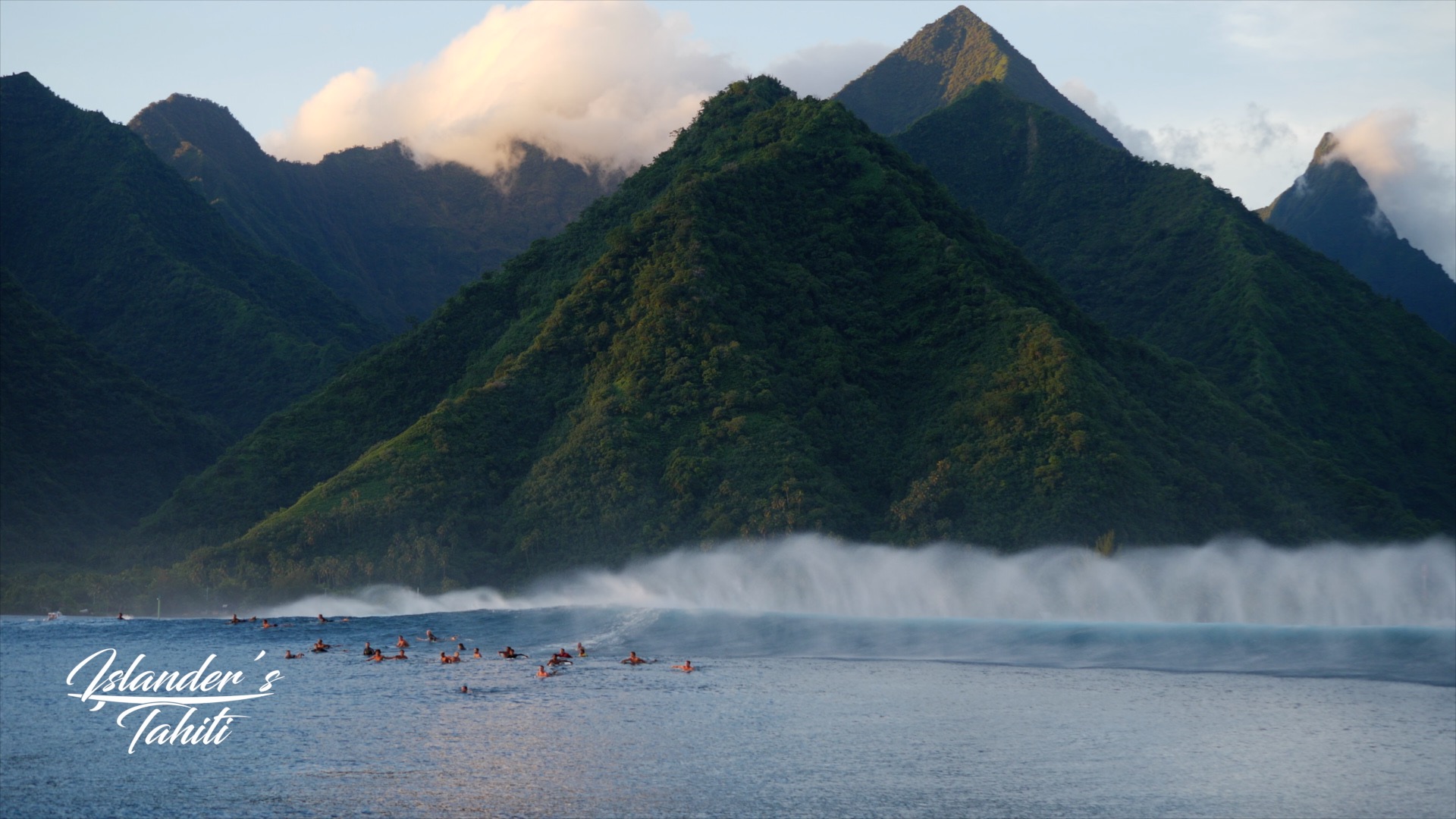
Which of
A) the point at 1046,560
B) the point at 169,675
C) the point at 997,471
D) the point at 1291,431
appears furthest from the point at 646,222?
the point at 169,675

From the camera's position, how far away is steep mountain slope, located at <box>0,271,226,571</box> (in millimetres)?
140750

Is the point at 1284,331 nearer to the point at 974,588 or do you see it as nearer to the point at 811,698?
the point at 974,588

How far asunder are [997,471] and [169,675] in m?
68.9

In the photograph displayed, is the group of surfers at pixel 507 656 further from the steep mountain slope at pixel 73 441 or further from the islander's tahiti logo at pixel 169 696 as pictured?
the steep mountain slope at pixel 73 441

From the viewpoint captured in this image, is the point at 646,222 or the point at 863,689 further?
the point at 646,222

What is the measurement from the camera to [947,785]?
166ft

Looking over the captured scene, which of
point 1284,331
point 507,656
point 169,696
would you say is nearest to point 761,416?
point 507,656

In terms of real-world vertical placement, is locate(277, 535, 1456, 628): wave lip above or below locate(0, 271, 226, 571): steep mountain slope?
below

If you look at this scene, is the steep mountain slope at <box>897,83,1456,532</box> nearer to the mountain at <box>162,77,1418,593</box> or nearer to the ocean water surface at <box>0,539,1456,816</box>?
the mountain at <box>162,77,1418,593</box>

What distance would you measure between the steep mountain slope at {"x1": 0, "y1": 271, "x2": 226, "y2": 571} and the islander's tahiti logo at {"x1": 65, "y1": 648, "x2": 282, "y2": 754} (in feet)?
213

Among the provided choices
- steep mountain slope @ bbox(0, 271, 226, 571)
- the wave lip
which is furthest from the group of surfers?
steep mountain slope @ bbox(0, 271, 226, 571)

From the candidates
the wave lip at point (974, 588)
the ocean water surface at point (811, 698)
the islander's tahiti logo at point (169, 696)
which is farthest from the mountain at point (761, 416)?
the islander's tahiti logo at point (169, 696)

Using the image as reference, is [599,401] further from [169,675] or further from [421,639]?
[169,675]

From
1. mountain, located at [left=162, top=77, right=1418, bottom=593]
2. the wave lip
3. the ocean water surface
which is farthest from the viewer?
mountain, located at [left=162, top=77, right=1418, bottom=593]
